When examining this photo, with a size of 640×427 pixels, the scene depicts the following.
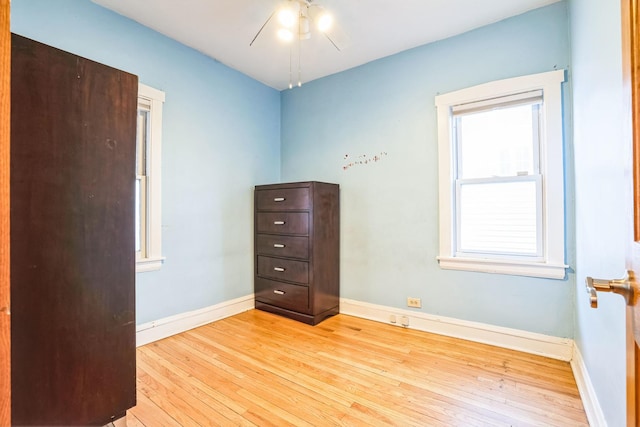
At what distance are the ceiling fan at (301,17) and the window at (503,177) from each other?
121 centimetres

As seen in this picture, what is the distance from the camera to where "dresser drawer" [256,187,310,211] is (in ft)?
9.29

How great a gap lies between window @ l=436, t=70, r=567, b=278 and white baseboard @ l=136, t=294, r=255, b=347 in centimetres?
207

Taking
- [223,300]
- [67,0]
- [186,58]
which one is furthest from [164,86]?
[223,300]

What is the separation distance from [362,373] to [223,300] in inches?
65.2

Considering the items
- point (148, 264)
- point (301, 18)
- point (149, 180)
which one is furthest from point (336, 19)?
point (148, 264)

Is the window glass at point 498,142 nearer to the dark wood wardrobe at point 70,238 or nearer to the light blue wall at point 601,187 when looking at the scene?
the light blue wall at point 601,187

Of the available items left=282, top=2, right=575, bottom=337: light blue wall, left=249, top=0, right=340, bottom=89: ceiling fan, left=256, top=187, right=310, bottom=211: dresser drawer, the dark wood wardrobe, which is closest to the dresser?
left=256, top=187, right=310, bottom=211: dresser drawer

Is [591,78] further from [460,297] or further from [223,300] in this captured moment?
[223,300]

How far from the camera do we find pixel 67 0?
199cm

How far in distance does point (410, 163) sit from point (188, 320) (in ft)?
8.16

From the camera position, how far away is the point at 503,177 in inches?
92.5

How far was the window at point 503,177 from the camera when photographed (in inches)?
82.7

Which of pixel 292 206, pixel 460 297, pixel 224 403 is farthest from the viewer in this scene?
pixel 292 206

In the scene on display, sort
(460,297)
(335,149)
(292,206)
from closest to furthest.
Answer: (460,297) < (292,206) < (335,149)
